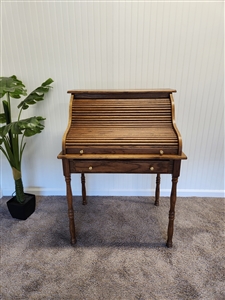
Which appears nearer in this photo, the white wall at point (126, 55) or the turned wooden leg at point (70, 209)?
the turned wooden leg at point (70, 209)

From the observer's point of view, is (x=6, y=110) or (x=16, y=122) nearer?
(x=16, y=122)

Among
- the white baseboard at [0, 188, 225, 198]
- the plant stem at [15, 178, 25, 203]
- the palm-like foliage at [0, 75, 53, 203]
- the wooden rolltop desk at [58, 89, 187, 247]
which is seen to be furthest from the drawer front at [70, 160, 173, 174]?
the white baseboard at [0, 188, 225, 198]

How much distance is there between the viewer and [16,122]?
146 centimetres

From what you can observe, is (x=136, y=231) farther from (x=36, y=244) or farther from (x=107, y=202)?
(x=36, y=244)

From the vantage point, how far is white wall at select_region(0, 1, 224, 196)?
1.66m

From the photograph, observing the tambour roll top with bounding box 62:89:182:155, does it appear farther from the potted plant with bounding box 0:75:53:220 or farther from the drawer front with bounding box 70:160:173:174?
the potted plant with bounding box 0:75:53:220

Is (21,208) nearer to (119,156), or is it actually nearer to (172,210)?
(119,156)

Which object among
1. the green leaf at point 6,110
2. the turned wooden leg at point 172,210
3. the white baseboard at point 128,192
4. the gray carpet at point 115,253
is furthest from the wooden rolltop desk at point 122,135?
the white baseboard at point 128,192

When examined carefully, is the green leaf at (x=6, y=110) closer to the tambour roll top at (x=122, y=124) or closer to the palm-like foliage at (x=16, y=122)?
the palm-like foliage at (x=16, y=122)

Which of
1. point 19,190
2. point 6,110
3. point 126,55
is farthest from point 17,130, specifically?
point 126,55

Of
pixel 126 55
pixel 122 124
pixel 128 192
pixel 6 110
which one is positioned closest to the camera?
pixel 122 124

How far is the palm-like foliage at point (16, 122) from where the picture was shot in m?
1.43

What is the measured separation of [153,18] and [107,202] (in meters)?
1.77

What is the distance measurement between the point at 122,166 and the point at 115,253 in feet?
2.21
